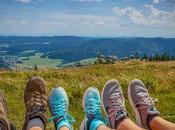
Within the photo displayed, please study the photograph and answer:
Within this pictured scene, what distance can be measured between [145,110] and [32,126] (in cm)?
198

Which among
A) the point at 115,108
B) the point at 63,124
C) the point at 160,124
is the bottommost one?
the point at 63,124

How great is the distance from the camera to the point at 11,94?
13.3 meters

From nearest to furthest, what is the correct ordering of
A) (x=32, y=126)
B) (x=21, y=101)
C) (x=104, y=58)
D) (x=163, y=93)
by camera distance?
(x=32, y=126)
(x=21, y=101)
(x=163, y=93)
(x=104, y=58)

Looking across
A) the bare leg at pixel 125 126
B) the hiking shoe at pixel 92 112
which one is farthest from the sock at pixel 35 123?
the bare leg at pixel 125 126

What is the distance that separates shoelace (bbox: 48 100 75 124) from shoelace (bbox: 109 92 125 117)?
0.72m

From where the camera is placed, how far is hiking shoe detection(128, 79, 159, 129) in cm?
680

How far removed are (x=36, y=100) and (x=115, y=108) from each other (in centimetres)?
159

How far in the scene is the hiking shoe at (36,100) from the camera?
6863 mm

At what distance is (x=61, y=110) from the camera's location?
714 cm

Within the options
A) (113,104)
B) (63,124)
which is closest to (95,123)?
(63,124)

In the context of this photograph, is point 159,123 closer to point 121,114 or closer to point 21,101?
point 121,114

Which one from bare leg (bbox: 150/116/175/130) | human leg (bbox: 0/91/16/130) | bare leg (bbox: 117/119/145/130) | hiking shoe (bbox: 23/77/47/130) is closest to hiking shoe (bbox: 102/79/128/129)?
bare leg (bbox: 117/119/145/130)

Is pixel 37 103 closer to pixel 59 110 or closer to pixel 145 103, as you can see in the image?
pixel 59 110

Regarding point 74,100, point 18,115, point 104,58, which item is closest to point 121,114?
point 18,115
